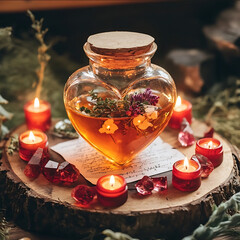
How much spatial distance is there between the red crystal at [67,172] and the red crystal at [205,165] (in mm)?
435

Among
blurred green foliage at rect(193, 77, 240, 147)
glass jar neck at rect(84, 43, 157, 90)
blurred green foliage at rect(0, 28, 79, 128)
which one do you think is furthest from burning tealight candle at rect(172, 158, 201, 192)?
blurred green foliage at rect(0, 28, 79, 128)

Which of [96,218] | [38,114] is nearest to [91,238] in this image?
[96,218]

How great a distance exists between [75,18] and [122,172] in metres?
1.67

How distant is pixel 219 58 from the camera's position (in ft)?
9.03

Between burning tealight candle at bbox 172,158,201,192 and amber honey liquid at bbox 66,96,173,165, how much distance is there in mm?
160

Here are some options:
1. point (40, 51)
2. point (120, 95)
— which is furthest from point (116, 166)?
point (40, 51)

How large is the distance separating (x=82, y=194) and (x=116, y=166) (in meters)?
0.26

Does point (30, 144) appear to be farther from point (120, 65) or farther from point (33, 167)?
point (120, 65)

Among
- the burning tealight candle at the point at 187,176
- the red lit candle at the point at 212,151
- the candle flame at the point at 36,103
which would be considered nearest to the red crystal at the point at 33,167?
the candle flame at the point at 36,103

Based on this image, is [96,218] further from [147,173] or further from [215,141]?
[215,141]

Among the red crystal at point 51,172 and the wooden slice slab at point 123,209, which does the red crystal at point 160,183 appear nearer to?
the wooden slice slab at point 123,209

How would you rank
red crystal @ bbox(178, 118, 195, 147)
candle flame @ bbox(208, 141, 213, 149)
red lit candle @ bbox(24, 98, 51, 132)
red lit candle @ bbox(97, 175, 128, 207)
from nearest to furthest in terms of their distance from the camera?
red lit candle @ bbox(97, 175, 128, 207)
candle flame @ bbox(208, 141, 213, 149)
red crystal @ bbox(178, 118, 195, 147)
red lit candle @ bbox(24, 98, 51, 132)

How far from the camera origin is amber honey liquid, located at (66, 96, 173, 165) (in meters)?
1.44

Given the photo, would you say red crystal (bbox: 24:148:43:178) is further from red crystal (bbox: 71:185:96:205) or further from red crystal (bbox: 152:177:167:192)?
red crystal (bbox: 152:177:167:192)
